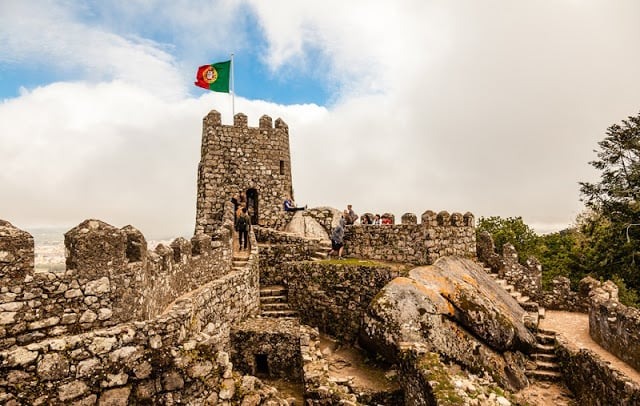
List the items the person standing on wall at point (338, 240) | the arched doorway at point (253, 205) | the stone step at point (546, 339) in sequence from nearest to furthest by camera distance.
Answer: the stone step at point (546, 339)
the person standing on wall at point (338, 240)
the arched doorway at point (253, 205)

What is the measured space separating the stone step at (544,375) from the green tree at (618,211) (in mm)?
13224

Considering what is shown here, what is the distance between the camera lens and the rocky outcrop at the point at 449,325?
10.1 m

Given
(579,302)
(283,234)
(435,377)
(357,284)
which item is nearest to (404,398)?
(435,377)

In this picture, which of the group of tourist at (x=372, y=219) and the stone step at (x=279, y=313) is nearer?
the stone step at (x=279, y=313)

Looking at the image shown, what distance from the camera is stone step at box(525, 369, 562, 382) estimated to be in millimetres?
11766

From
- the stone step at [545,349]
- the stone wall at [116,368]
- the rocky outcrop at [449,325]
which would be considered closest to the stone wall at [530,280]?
the stone step at [545,349]

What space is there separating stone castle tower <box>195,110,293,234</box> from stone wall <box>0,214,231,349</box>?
13199 mm

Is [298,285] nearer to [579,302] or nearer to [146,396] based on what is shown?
[146,396]

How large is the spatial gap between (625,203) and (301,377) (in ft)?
77.5

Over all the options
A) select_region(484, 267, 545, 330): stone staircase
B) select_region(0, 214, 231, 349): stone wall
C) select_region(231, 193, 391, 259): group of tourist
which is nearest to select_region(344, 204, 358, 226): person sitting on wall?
select_region(231, 193, 391, 259): group of tourist

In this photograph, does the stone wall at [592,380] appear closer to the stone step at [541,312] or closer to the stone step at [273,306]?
the stone step at [541,312]

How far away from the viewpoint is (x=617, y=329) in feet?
38.3

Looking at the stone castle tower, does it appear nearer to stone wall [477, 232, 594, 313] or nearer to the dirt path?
stone wall [477, 232, 594, 313]

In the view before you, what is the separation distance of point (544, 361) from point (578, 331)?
2972mm
